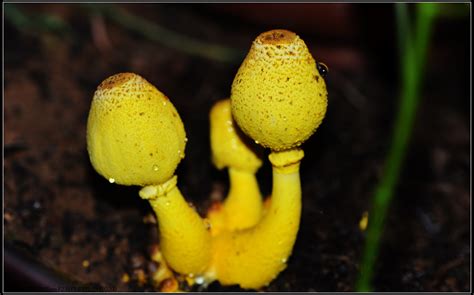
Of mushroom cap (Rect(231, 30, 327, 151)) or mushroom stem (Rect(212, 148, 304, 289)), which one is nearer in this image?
mushroom cap (Rect(231, 30, 327, 151))

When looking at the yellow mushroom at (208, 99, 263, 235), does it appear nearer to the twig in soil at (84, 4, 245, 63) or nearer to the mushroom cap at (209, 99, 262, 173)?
the mushroom cap at (209, 99, 262, 173)

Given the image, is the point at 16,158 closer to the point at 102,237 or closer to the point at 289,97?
the point at 102,237

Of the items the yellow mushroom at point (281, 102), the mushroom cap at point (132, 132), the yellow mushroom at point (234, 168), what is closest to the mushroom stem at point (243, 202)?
the yellow mushroom at point (234, 168)

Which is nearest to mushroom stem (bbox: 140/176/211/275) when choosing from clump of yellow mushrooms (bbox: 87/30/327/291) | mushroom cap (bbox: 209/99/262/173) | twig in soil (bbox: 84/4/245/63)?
clump of yellow mushrooms (bbox: 87/30/327/291)

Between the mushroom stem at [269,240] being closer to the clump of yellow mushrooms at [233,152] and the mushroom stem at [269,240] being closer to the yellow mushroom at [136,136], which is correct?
the clump of yellow mushrooms at [233,152]

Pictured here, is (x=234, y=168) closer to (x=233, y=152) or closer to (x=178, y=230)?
(x=233, y=152)
